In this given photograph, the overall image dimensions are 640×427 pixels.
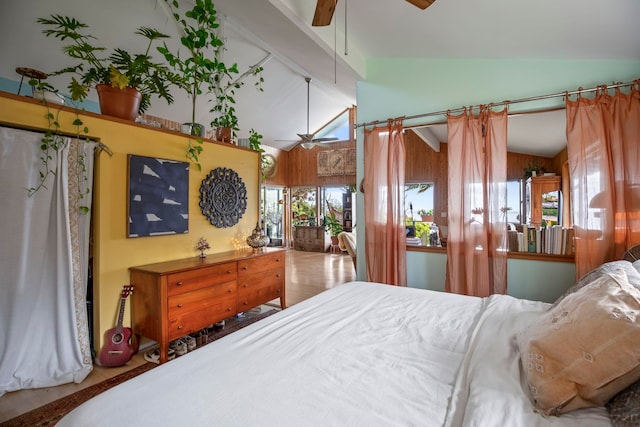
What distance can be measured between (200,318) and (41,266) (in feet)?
3.82

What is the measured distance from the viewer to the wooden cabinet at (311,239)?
28.6 feet

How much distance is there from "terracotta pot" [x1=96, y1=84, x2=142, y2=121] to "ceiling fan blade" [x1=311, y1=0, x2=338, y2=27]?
1612 mm

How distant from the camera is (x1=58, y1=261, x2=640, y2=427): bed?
32.5 inches

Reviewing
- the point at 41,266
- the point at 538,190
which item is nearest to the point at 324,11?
the point at 41,266

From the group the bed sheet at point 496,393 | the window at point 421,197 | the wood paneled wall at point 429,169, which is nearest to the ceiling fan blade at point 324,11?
the bed sheet at point 496,393

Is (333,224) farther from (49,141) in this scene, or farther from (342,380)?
(342,380)

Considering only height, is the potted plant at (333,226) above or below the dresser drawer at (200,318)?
above

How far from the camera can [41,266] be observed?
210 centimetres

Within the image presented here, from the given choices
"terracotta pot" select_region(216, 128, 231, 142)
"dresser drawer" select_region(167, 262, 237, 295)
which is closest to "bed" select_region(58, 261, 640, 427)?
"dresser drawer" select_region(167, 262, 237, 295)

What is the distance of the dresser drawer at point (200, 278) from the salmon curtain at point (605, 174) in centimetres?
305

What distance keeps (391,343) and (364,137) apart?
2.70m

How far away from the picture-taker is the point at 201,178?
3117mm

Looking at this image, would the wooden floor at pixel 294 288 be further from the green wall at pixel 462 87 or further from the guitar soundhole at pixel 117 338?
the green wall at pixel 462 87

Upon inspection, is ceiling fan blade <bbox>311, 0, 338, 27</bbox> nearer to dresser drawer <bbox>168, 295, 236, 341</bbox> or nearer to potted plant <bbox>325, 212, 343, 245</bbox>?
dresser drawer <bbox>168, 295, 236, 341</bbox>
